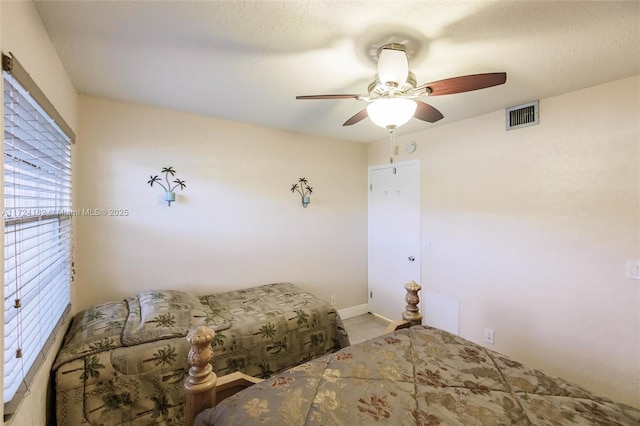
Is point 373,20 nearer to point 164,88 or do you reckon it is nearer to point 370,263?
point 164,88

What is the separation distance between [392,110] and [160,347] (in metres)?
2.10

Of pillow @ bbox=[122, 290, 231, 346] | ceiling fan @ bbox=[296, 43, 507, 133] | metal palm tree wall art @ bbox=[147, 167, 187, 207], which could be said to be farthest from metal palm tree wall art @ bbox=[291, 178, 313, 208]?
ceiling fan @ bbox=[296, 43, 507, 133]

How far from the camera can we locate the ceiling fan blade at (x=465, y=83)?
1.38m

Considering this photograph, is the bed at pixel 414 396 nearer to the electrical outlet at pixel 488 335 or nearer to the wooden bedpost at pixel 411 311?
the wooden bedpost at pixel 411 311

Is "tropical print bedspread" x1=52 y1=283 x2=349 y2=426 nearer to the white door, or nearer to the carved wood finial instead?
the carved wood finial

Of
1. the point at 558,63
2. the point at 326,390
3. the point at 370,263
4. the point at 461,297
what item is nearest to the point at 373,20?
the point at 558,63

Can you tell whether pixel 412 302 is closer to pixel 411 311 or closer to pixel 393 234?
pixel 411 311

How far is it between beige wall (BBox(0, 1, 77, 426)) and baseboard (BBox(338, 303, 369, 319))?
2941 mm

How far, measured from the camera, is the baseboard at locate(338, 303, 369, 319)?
385 cm

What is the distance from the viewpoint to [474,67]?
5.89 feet

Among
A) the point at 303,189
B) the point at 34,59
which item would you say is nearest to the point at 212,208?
the point at 303,189

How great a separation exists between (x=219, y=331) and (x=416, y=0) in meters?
2.37

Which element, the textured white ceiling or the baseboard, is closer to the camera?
the textured white ceiling

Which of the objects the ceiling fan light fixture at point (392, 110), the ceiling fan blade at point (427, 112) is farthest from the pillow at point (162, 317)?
the ceiling fan blade at point (427, 112)
